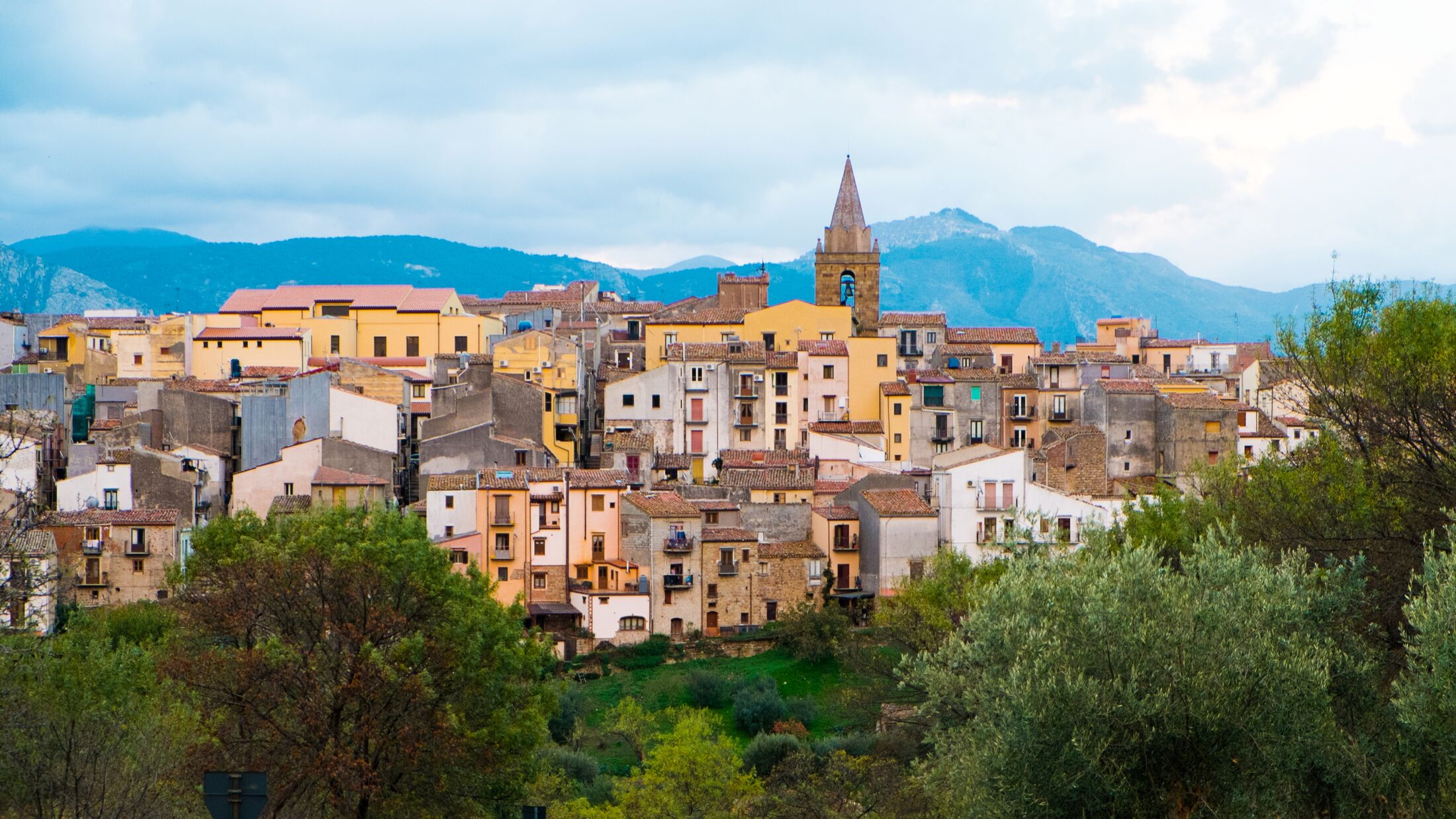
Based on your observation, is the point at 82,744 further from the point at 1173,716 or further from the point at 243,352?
the point at 243,352

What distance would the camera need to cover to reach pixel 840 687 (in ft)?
168

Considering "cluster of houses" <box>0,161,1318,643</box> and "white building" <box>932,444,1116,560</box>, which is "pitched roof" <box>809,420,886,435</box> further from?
"white building" <box>932,444,1116,560</box>

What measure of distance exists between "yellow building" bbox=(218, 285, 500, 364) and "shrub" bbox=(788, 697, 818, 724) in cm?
3204

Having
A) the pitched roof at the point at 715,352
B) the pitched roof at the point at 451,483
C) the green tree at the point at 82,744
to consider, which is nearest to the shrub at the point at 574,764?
the pitched roof at the point at 451,483

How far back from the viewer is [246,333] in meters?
74.7

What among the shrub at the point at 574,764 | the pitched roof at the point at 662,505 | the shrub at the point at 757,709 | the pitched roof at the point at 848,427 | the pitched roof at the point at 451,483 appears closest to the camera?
the shrub at the point at 574,764

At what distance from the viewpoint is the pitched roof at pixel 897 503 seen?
56.2 m

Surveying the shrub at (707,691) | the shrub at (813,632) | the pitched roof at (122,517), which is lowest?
the shrub at (707,691)

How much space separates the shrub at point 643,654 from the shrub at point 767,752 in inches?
325

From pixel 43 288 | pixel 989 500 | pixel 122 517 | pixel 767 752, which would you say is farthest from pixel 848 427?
pixel 43 288

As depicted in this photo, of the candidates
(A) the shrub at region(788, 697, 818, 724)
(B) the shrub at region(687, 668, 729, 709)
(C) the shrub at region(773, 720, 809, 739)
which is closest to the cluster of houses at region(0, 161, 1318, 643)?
(B) the shrub at region(687, 668, 729, 709)

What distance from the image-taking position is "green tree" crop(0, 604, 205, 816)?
71.1 feet

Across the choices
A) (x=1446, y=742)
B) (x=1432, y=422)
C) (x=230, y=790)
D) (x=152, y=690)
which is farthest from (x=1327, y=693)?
(x=152, y=690)

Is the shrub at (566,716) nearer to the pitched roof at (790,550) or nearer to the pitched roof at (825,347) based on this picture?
the pitched roof at (790,550)
